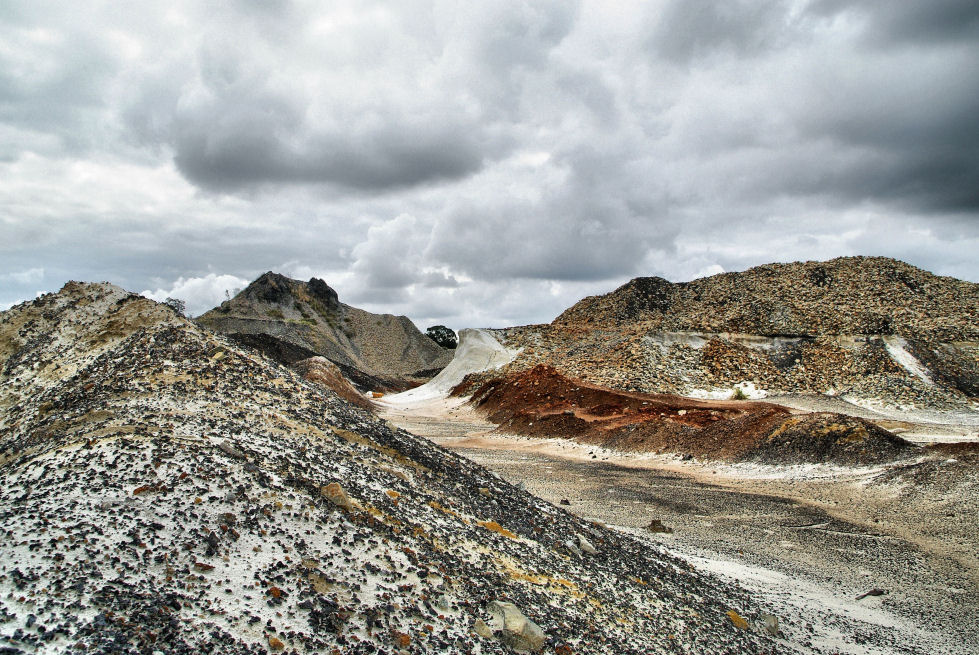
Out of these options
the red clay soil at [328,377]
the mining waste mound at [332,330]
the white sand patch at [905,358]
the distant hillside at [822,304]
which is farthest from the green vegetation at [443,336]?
the white sand patch at [905,358]

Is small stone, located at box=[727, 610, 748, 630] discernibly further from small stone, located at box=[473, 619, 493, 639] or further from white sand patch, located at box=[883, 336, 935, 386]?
white sand patch, located at box=[883, 336, 935, 386]

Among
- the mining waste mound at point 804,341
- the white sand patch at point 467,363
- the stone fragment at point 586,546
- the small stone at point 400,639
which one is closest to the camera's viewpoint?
the small stone at point 400,639

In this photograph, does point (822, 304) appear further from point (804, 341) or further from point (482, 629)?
point (482, 629)

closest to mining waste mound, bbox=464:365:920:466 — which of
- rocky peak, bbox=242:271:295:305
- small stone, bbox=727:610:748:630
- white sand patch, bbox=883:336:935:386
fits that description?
small stone, bbox=727:610:748:630

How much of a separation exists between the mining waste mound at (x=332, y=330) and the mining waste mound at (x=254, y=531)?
46285 mm

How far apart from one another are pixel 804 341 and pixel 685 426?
19.8 meters

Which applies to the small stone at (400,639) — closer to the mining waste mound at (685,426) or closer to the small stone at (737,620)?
the small stone at (737,620)

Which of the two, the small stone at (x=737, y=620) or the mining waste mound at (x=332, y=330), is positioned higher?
the mining waste mound at (x=332, y=330)

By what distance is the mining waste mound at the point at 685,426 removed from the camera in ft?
52.8

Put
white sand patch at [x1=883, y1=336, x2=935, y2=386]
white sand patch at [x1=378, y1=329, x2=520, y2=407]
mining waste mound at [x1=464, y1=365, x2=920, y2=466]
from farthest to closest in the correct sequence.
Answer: white sand patch at [x1=378, y1=329, x2=520, y2=407] → white sand patch at [x1=883, y1=336, x2=935, y2=386] → mining waste mound at [x1=464, y1=365, x2=920, y2=466]

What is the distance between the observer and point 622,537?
8.20 metres

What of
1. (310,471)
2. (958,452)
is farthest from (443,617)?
(958,452)

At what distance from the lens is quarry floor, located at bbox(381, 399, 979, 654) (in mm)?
7164

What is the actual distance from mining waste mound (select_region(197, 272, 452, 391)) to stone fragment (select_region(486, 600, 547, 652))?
4923cm
